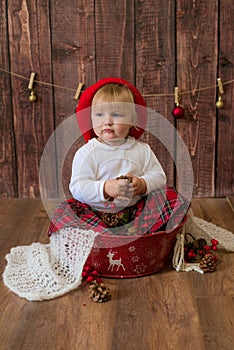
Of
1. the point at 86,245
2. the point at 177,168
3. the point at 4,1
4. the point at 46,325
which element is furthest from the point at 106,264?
the point at 4,1

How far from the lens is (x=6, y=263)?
1.57 meters

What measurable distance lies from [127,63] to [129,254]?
101 cm

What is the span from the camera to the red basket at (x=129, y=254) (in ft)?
4.65

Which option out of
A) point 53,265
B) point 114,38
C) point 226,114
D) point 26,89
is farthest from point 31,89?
point 53,265

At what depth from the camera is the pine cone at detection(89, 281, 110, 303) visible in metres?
1.32

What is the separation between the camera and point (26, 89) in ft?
7.23

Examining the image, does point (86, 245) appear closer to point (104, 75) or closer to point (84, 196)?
point (84, 196)

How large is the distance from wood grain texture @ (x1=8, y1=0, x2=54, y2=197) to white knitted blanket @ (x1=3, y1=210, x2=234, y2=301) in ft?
2.38

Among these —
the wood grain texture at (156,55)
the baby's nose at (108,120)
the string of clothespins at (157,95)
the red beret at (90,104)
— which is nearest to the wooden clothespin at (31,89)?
the string of clothespins at (157,95)

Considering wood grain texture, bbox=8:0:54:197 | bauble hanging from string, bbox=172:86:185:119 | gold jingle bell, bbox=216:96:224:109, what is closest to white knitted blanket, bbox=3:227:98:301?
wood grain texture, bbox=8:0:54:197

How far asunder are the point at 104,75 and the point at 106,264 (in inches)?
39.1

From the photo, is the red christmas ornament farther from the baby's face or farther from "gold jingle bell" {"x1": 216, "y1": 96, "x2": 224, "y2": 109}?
the baby's face

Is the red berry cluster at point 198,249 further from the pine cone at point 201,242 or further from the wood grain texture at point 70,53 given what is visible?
the wood grain texture at point 70,53

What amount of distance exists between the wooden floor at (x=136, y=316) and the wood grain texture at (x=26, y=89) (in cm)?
77
